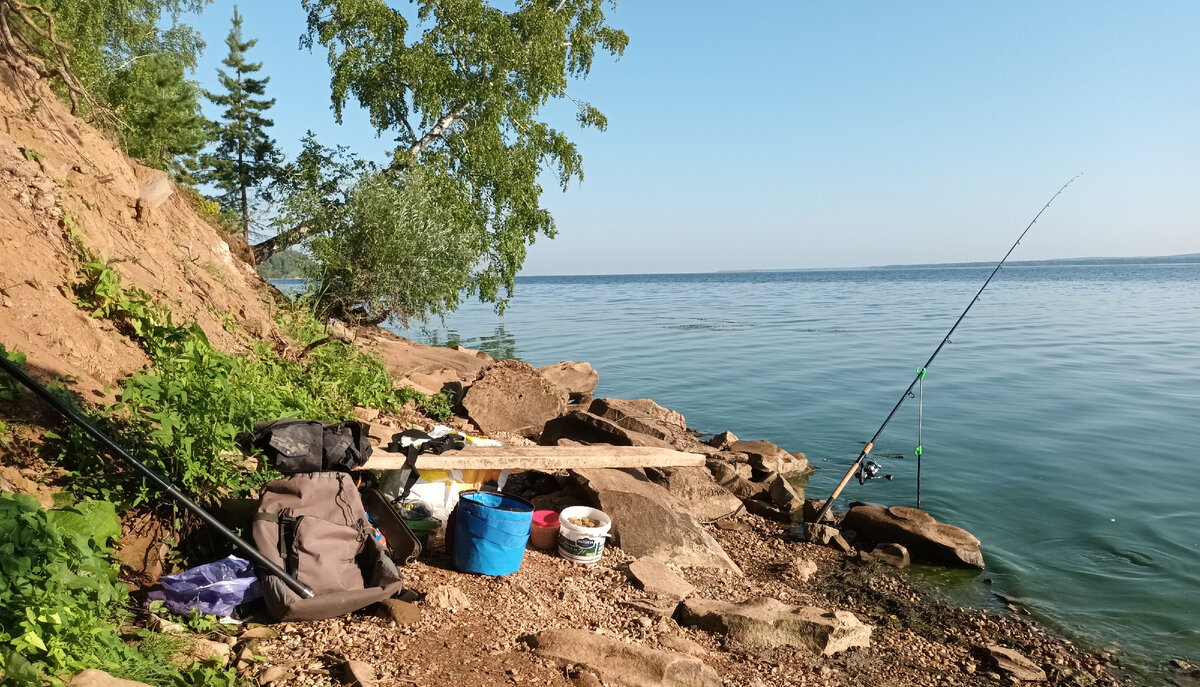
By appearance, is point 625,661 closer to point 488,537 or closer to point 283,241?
point 488,537

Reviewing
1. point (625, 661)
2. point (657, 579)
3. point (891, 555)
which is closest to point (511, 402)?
point (657, 579)

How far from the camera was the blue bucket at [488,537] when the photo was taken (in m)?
5.58

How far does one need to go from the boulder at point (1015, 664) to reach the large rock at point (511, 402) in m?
6.30

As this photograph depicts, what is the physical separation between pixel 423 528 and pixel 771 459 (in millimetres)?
6364

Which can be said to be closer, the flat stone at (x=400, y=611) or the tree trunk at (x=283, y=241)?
the flat stone at (x=400, y=611)

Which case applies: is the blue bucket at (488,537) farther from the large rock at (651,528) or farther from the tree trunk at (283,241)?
the tree trunk at (283,241)

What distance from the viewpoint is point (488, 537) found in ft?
18.3

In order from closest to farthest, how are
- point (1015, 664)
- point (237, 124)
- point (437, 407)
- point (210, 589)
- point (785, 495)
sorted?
point (210, 589) < point (1015, 664) < point (785, 495) < point (437, 407) < point (237, 124)

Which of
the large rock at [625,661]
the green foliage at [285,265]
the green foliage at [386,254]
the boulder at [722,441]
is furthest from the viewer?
the green foliage at [285,265]

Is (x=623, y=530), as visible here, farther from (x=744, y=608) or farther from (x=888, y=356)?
(x=888, y=356)

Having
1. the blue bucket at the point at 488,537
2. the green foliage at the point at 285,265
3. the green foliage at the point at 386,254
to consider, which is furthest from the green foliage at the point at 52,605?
the green foliage at the point at 285,265

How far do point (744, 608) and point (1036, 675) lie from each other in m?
2.33

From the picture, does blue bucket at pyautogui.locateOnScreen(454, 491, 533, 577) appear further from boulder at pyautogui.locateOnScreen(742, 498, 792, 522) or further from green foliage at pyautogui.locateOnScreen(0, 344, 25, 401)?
boulder at pyautogui.locateOnScreen(742, 498, 792, 522)

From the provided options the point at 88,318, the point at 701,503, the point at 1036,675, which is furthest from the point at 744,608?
the point at 88,318
